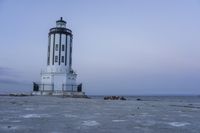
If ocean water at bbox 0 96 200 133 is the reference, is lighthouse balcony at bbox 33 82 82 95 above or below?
above

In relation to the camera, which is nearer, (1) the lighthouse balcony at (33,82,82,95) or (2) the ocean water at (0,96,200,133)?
(2) the ocean water at (0,96,200,133)

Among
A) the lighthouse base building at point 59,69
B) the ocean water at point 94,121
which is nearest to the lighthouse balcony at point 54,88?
the lighthouse base building at point 59,69

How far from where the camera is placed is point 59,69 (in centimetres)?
5525

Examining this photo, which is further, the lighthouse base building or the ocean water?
the lighthouse base building

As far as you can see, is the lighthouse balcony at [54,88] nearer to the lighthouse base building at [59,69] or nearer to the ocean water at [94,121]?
the lighthouse base building at [59,69]

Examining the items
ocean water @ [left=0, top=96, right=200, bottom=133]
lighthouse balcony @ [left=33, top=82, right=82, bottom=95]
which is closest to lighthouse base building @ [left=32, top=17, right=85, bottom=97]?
lighthouse balcony @ [left=33, top=82, right=82, bottom=95]

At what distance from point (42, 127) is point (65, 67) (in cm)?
4573

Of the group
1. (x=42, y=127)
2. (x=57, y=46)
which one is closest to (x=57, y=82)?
(x=57, y=46)

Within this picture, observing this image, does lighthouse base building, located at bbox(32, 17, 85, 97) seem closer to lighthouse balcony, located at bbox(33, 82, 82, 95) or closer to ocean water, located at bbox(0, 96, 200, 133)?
lighthouse balcony, located at bbox(33, 82, 82, 95)

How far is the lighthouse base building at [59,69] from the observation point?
5516cm

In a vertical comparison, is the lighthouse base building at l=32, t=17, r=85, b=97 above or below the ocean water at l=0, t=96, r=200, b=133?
above

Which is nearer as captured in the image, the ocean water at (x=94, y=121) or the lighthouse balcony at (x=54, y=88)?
the ocean water at (x=94, y=121)

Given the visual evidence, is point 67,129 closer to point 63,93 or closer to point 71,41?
point 63,93

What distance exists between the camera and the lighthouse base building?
181 feet
